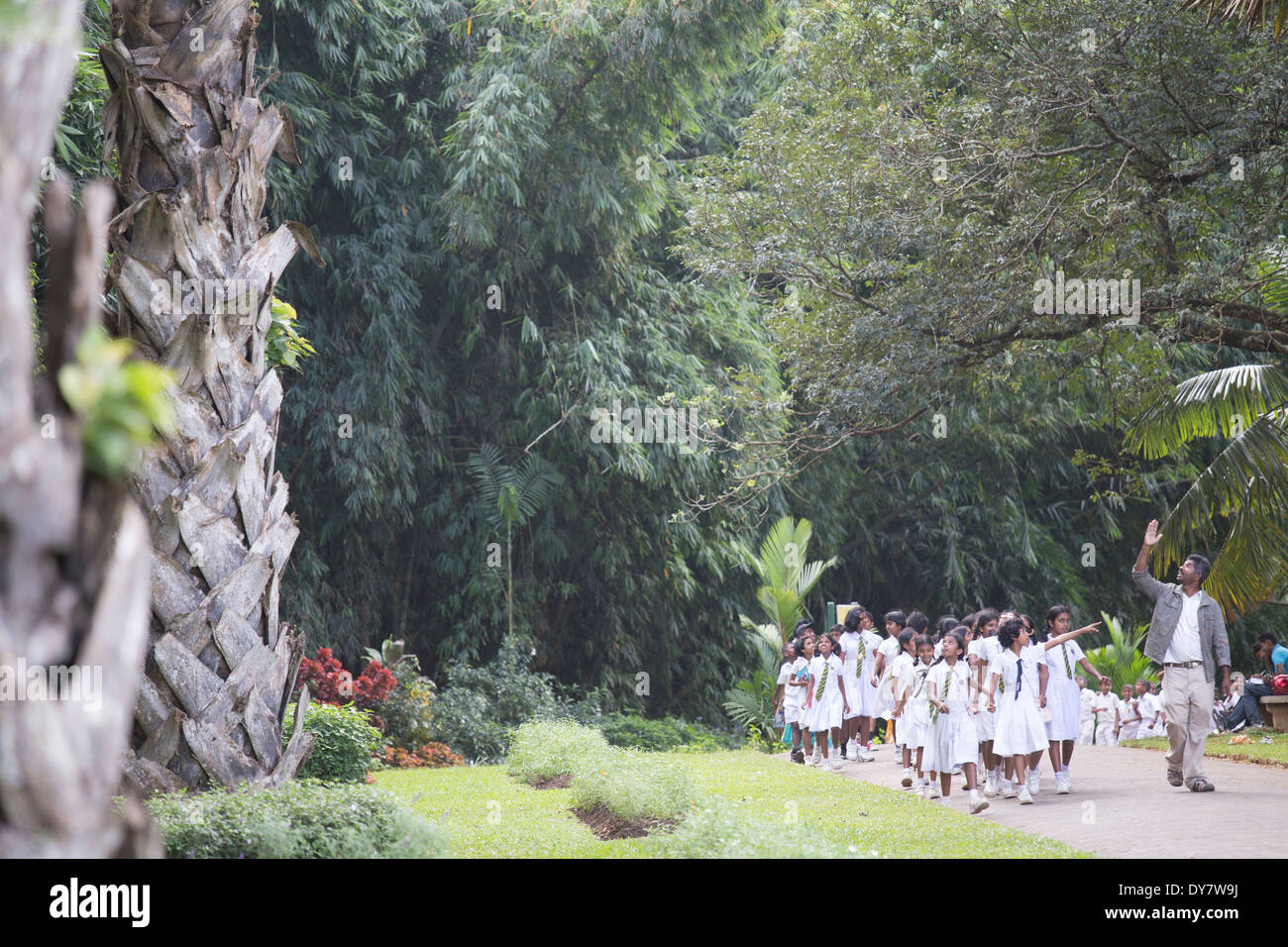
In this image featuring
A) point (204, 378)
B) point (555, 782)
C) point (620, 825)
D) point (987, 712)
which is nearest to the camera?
point (204, 378)

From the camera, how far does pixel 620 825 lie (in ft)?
26.4

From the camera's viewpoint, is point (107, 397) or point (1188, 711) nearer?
point (107, 397)

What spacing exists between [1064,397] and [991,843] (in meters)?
13.1

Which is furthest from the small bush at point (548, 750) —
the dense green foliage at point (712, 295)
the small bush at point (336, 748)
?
the dense green foliage at point (712, 295)

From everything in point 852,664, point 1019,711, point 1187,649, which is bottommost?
point 852,664

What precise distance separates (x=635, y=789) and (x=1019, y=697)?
343cm

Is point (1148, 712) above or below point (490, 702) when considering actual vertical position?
below

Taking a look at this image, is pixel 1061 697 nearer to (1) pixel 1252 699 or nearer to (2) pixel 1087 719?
(1) pixel 1252 699

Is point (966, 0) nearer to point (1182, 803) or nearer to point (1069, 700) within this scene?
point (1069, 700)

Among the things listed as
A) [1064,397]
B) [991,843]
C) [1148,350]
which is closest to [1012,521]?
[1064,397]

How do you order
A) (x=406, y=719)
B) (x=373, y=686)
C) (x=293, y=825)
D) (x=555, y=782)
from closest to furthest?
(x=293, y=825) < (x=555, y=782) < (x=373, y=686) < (x=406, y=719)

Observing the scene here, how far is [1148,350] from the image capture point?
1234 centimetres

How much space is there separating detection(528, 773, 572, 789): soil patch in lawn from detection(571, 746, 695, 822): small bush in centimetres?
103

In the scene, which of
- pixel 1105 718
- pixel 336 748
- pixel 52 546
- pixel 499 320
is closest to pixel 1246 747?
pixel 1105 718
